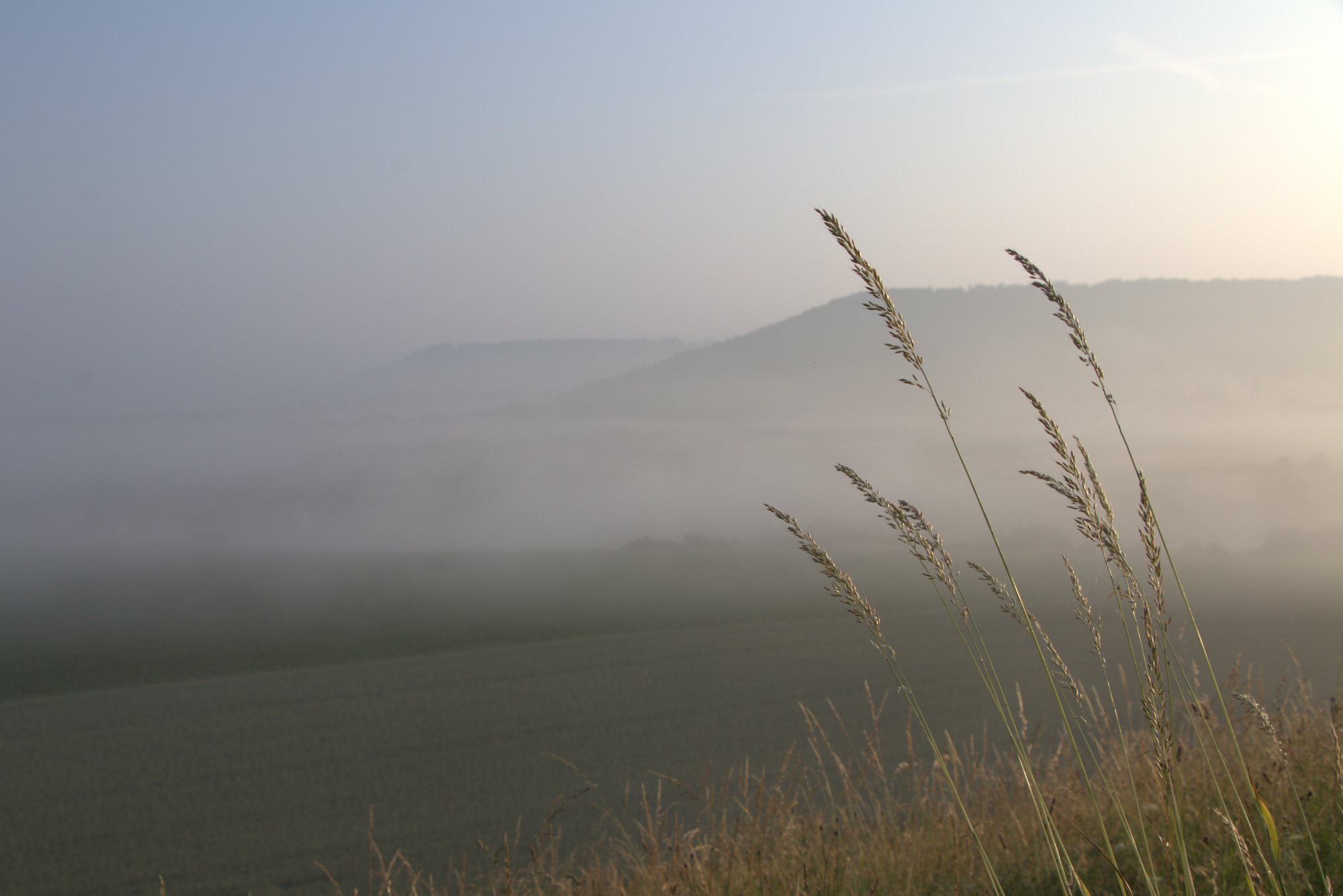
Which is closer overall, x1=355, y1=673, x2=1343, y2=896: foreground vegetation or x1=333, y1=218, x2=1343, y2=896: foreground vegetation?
x1=333, y1=218, x2=1343, y2=896: foreground vegetation

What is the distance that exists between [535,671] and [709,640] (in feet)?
8.34

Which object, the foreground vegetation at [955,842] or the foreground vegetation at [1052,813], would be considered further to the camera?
the foreground vegetation at [955,842]

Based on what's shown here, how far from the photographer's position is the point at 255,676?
9.98m

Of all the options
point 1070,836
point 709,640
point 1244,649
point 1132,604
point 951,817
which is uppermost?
point 1132,604

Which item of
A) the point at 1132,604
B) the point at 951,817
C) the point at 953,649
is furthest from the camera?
the point at 953,649

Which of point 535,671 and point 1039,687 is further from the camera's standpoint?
point 535,671

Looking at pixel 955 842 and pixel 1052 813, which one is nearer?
pixel 955 842

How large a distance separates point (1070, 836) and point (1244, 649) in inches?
353

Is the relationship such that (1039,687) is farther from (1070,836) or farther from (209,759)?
(209,759)

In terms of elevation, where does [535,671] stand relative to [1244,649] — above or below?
above

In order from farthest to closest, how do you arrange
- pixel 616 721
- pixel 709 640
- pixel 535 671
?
1. pixel 709 640
2. pixel 535 671
3. pixel 616 721

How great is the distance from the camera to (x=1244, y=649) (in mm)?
9969

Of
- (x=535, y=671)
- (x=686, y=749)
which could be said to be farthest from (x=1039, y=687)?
(x=535, y=671)

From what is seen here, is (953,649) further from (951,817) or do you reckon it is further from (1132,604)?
(1132,604)
